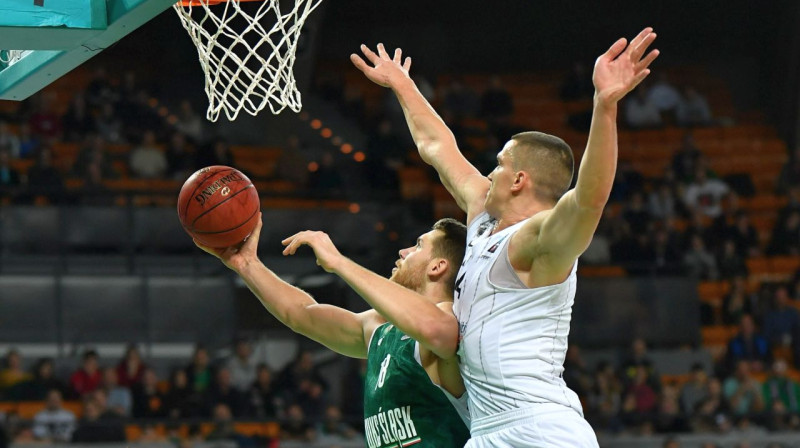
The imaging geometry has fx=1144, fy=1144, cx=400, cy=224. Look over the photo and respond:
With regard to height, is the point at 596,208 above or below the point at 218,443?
above

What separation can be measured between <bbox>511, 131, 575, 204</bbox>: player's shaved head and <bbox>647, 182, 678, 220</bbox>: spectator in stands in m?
10.9

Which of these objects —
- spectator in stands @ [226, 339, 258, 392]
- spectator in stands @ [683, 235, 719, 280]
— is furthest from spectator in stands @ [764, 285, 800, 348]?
spectator in stands @ [226, 339, 258, 392]

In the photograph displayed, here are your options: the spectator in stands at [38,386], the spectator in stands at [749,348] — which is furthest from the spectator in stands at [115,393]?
the spectator in stands at [749,348]

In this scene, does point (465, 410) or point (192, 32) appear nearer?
point (465, 410)

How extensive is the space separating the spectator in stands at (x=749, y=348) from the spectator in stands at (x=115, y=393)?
630 cm

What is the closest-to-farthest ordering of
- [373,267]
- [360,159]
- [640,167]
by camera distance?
[373,267], [360,159], [640,167]

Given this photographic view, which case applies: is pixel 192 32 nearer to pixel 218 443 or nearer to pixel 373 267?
pixel 218 443

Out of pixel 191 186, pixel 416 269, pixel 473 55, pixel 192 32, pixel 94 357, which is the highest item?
pixel 473 55

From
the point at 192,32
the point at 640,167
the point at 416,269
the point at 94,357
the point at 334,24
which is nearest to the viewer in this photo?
the point at 416,269

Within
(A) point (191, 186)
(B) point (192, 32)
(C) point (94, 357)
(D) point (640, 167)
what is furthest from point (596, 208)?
(D) point (640, 167)

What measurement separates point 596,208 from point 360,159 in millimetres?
11542

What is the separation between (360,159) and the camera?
14781 mm

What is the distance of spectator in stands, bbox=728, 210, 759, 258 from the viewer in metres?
14.1

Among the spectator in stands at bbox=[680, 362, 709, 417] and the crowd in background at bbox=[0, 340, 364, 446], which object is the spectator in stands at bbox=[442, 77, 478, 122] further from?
the crowd in background at bbox=[0, 340, 364, 446]
